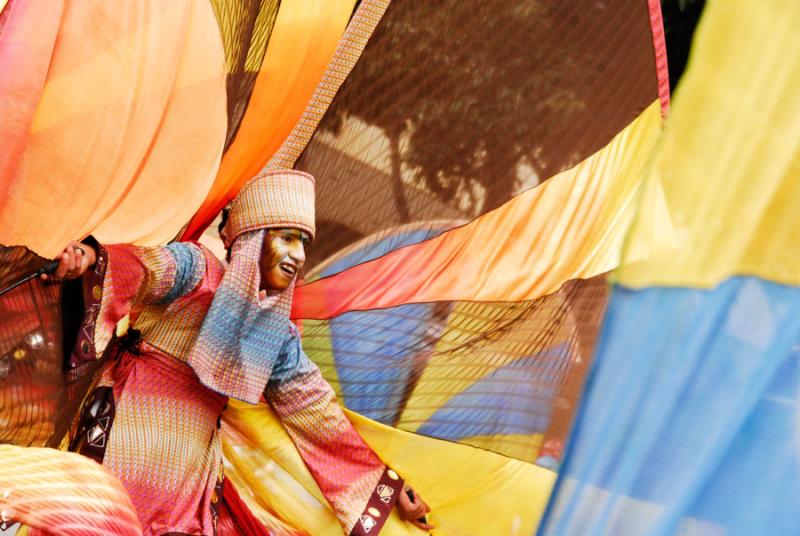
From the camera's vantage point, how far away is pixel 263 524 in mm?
2420

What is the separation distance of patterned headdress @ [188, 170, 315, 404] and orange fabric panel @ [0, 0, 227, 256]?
5.9 inches

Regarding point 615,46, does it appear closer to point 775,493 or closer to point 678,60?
point 678,60

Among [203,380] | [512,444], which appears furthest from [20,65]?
[512,444]

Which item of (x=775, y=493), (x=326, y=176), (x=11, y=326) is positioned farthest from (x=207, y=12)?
(x=775, y=493)

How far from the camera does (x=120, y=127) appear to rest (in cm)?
200

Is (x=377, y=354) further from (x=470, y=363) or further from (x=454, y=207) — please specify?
(x=454, y=207)

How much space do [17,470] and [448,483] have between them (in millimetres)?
1167

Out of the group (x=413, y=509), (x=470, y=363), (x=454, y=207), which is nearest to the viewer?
(x=413, y=509)

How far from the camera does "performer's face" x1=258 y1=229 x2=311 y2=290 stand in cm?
236

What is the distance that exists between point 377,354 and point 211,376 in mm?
540

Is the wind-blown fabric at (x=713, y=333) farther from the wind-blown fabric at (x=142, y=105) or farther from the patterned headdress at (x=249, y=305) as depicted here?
the patterned headdress at (x=249, y=305)

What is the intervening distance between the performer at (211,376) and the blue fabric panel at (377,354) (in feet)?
0.35

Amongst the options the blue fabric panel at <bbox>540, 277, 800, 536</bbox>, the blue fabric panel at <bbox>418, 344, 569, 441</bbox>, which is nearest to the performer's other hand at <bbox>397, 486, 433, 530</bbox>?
the blue fabric panel at <bbox>418, 344, 569, 441</bbox>

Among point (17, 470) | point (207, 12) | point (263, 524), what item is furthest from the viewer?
point (263, 524)
